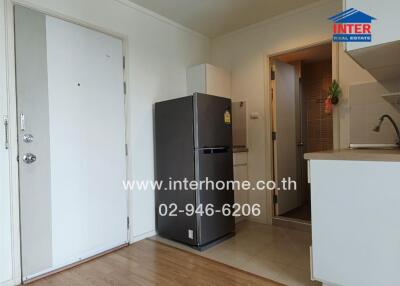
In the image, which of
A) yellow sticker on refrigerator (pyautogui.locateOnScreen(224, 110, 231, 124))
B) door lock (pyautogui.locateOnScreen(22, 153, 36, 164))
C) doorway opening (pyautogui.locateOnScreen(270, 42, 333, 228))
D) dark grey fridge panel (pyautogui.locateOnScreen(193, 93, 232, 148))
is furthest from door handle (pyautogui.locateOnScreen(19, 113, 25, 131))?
doorway opening (pyautogui.locateOnScreen(270, 42, 333, 228))

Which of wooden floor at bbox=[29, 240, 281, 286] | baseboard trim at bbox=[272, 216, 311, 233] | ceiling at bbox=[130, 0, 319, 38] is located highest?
ceiling at bbox=[130, 0, 319, 38]

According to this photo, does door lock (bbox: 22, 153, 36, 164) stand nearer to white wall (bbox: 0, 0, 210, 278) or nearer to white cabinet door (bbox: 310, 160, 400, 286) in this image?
white wall (bbox: 0, 0, 210, 278)

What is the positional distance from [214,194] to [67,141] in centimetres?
145

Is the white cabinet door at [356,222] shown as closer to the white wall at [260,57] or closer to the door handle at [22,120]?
the white wall at [260,57]

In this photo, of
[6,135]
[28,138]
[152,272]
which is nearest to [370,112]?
[152,272]

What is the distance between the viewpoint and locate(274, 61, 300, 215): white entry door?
11.5ft

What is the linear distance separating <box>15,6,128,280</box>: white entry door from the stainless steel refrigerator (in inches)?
16.2

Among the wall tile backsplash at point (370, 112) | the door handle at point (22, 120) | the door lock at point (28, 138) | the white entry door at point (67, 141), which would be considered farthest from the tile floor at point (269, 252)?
the door handle at point (22, 120)

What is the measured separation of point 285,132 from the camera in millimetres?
3705

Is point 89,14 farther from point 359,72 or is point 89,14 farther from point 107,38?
point 359,72

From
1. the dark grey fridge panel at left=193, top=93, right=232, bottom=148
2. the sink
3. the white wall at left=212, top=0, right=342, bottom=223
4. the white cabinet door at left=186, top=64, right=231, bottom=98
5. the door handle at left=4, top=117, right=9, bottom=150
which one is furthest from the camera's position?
the white cabinet door at left=186, top=64, right=231, bottom=98

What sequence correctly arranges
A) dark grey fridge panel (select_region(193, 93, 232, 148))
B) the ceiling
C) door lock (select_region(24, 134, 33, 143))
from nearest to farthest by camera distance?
door lock (select_region(24, 134, 33, 143))
dark grey fridge panel (select_region(193, 93, 232, 148))
the ceiling

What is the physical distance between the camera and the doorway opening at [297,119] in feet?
11.4

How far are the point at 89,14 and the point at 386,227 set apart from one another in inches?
111
